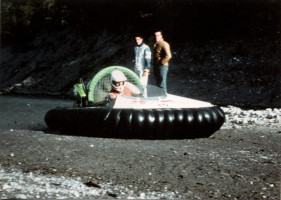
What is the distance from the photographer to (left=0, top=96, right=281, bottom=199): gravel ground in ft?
11.7

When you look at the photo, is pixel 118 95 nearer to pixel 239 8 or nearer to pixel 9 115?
pixel 9 115

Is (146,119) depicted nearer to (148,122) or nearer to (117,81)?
(148,122)

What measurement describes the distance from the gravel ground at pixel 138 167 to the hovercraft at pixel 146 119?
0.44 feet

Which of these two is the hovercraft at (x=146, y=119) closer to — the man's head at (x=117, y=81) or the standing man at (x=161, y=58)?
the man's head at (x=117, y=81)

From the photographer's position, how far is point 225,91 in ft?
50.5

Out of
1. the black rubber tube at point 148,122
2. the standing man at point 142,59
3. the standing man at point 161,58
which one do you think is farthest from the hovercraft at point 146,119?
the standing man at point 161,58

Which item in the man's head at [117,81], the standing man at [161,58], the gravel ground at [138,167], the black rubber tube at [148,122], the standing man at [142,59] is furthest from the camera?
the standing man at [161,58]

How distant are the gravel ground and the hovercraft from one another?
0.13 m

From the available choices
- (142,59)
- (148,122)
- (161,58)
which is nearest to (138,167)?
(148,122)

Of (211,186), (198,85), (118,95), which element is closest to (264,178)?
(211,186)

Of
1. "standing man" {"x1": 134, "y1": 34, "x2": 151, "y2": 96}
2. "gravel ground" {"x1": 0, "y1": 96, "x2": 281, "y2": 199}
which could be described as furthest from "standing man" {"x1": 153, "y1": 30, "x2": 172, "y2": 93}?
"gravel ground" {"x1": 0, "y1": 96, "x2": 281, "y2": 199}

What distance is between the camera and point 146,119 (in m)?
5.86

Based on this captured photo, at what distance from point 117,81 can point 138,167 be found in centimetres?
251

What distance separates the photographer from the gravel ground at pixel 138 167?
3.56 meters
